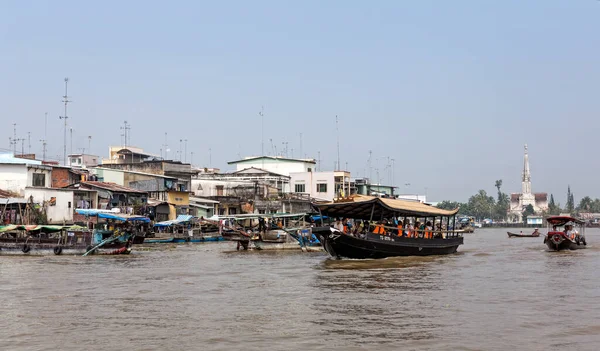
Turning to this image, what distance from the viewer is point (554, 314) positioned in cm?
1360

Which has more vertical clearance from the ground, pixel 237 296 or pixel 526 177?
pixel 526 177

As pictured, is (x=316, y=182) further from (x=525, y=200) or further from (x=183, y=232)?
(x=525, y=200)

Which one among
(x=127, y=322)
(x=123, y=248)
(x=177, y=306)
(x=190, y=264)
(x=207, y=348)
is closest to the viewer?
(x=207, y=348)

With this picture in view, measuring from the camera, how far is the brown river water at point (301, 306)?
437 inches

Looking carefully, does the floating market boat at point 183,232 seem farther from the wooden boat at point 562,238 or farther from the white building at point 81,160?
the white building at point 81,160

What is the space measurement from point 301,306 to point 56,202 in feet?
90.7

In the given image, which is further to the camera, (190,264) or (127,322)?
(190,264)

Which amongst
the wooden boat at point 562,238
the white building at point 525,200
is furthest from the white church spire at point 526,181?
the wooden boat at point 562,238

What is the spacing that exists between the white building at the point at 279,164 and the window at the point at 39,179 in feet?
103

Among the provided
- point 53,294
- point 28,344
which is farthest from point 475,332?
point 53,294

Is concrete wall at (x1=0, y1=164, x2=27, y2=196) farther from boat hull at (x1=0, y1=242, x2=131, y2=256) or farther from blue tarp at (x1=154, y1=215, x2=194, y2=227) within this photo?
boat hull at (x1=0, y1=242, x2=131, y2=256)

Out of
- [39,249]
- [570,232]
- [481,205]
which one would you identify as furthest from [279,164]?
[481,205]

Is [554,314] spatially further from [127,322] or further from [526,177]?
[526,177]

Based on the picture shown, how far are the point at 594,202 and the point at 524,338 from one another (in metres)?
169
